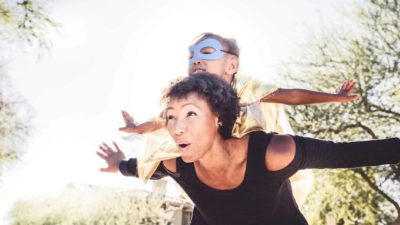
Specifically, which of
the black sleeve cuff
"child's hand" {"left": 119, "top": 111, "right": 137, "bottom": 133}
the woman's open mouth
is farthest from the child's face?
the woman's open mouth

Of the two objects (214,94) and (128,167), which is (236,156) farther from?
(128,167)

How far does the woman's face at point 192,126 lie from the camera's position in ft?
8.43

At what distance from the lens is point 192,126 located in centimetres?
257

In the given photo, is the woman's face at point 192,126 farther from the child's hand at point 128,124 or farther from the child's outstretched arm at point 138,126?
the child's hand at point 128,124

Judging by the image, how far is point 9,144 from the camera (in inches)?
613

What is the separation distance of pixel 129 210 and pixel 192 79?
1172 inches

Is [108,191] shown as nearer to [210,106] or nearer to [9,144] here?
[9,144]

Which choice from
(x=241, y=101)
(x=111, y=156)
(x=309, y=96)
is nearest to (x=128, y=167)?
(x=111, y=156)

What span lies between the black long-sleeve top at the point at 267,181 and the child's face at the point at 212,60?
1057 mm

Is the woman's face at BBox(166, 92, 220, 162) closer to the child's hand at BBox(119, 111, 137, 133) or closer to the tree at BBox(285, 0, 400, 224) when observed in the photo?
the child's hand at BBox(119, 111, 137, 133)

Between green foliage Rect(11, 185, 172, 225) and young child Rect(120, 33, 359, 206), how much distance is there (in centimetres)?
2782

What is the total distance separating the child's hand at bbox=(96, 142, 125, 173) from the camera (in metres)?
3.81

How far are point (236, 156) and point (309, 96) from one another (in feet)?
2.89

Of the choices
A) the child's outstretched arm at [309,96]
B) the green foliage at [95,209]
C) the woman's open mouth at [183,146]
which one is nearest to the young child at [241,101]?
the child's outstretched arm at [309,96]
